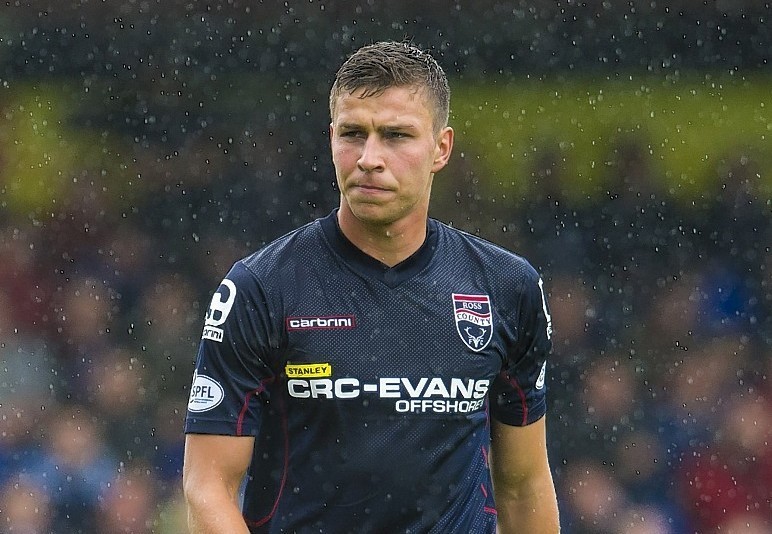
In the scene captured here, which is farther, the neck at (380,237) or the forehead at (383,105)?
the neck at (380,237)

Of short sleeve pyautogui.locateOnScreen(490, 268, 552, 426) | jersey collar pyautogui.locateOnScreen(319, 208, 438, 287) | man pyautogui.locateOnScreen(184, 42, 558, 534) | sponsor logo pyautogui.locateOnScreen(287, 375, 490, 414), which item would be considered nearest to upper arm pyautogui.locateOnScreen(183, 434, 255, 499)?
man pyautogui.locateOnScreen(184, 42, 558, 534)

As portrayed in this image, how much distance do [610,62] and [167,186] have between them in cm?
259

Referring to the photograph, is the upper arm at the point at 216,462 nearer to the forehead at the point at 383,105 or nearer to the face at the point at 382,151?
the face at the point at 382,151

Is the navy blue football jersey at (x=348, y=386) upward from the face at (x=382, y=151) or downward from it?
downward

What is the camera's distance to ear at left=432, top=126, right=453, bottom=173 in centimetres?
321

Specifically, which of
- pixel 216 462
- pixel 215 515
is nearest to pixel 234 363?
pixel 216 462

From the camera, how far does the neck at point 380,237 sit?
3199mm

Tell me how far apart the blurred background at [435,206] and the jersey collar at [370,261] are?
406cm

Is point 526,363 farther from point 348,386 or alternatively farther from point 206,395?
point 206,395

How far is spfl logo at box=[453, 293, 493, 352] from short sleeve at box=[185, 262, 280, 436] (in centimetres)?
46

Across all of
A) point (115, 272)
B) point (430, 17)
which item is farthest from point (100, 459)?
point (430, 17)

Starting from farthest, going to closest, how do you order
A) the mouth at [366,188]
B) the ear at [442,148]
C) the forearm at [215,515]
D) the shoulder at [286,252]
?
the ear at [442,148]
the shoulder at [286,252]
the mouth at [366,188]
the forearm at [215,515]

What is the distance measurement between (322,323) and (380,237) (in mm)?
272

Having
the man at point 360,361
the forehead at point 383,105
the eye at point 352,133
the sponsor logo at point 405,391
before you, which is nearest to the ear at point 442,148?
the man at point 360,361
